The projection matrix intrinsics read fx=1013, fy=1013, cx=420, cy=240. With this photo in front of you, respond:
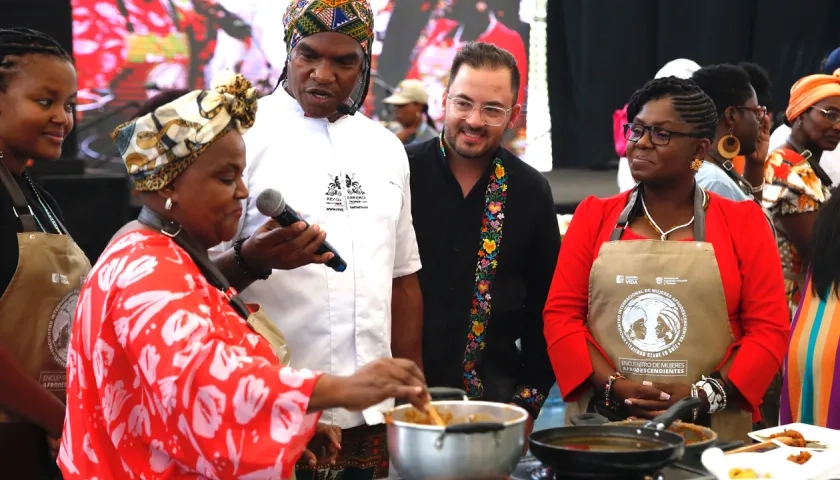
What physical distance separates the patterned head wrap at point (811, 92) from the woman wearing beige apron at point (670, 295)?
1439 millimetres

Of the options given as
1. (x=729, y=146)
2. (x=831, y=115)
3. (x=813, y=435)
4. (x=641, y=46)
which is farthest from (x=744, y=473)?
(x=641, y=46)

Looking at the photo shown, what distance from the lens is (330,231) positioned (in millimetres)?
2352

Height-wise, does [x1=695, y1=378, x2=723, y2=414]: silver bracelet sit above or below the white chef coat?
below

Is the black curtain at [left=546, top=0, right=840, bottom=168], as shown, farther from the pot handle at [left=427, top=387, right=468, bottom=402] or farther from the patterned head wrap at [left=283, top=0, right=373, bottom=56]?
the pot handle at [left=427, top=387, right=468, bottom=402]

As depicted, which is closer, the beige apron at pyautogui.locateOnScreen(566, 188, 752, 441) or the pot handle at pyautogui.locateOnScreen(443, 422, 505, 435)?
the pot handle at pyautogui.locateOnScreen(443, 422, 505, 435)

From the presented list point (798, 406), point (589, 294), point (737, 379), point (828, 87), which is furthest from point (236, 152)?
point (828, 87)

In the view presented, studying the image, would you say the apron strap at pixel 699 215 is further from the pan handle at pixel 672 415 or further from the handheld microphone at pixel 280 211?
the handheld microphone at pixel 280 211

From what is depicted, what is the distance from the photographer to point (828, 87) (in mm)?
3971

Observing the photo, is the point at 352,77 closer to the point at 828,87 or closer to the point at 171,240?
the point at 171,240

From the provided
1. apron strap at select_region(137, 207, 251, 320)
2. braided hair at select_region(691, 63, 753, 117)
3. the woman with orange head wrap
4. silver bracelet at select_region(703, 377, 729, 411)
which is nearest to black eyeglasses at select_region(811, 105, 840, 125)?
the woman with orange head wrap

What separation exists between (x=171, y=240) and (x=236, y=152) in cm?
20

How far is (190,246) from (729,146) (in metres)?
2.23

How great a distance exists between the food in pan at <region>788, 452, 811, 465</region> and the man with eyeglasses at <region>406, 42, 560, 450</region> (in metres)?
0.96

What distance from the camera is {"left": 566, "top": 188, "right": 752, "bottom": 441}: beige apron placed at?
2537mm
